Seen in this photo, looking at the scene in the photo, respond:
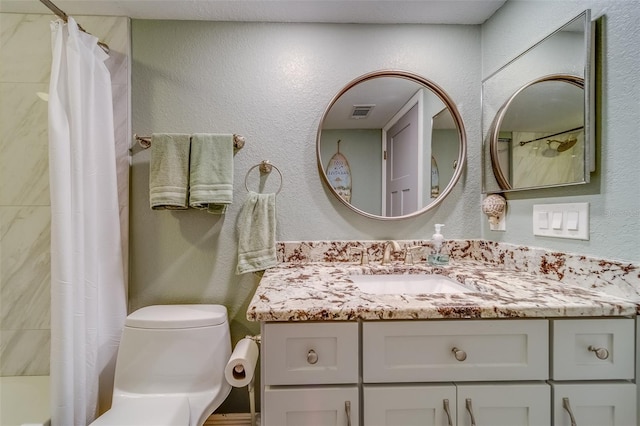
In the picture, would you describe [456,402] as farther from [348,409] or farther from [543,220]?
[543,220]

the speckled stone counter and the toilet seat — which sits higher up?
the speckled stone counter

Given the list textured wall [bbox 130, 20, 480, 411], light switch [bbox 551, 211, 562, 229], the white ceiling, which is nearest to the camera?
light switch [bbox 551, 211, 562, 229]

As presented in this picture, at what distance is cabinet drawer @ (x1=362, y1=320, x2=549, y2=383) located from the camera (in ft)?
2.63

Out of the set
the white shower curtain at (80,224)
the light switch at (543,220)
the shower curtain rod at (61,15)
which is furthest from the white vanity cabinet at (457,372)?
the shower curtain rod at (61,15)

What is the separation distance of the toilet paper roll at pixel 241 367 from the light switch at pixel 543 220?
1.15 m

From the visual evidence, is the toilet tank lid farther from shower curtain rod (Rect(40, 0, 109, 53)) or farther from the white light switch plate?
the white light switch plate

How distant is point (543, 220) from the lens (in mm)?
1127

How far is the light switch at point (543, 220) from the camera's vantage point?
3.64 feet

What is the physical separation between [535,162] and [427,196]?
1.48ft

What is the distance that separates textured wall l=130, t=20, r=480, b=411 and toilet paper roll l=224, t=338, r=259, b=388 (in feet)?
1.47

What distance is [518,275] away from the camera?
1.15m

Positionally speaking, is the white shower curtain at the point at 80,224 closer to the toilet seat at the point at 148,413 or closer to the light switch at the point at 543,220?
the toilet seat at the point at 148,413

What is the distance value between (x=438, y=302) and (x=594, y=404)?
472 mm

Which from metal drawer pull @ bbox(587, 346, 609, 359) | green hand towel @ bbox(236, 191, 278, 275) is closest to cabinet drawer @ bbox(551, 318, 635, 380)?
metal drawer pull @ bbox(587, 346, 609, 359)
